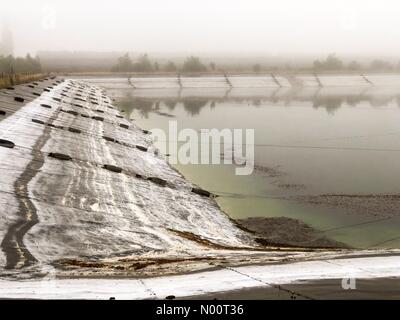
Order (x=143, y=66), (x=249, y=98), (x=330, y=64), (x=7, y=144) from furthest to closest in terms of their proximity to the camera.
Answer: (x=330, y=64)
(x=143, y=66)
(x=249, y=98)
(x=7, y=144)

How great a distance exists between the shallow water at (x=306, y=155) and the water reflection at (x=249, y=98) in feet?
0.77

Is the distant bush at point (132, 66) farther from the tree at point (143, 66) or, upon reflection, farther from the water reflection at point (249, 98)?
the water reflection at point (249, 98)

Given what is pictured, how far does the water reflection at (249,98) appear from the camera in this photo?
58650 millimetres

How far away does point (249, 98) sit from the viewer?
70.2 meters

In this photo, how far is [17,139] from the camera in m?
19.7

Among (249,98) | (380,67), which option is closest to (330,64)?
(380,67)

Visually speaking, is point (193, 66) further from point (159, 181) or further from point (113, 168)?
point (159, 181)

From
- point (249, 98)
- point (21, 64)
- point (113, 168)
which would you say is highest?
point (21, 64)

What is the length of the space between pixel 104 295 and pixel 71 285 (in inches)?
28.4

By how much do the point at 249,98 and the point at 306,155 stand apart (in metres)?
44.3

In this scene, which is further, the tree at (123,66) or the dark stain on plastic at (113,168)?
the tree at (123,66)

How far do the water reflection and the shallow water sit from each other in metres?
0.23

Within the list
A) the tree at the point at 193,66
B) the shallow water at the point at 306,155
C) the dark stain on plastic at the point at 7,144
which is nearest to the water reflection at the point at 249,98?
the shallow water at the point at 306,155

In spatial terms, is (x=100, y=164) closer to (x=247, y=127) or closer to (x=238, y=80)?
(x=247, y=127)
